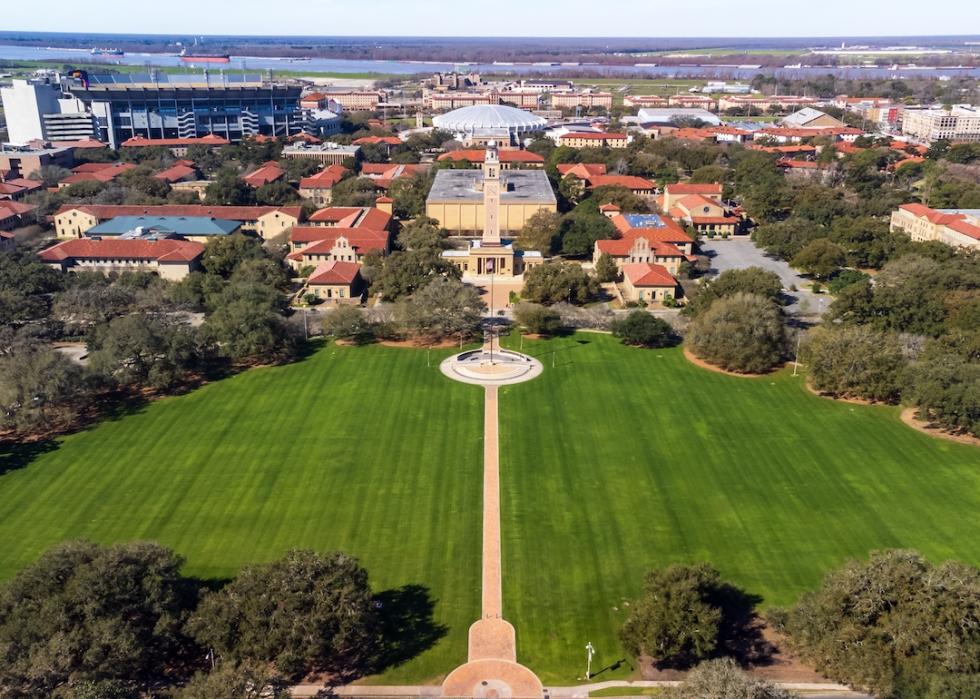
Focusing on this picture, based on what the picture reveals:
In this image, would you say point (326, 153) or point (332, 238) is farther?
point (326, 153)

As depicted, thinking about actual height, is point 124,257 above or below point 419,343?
above

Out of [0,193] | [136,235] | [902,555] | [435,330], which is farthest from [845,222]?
[0,193]

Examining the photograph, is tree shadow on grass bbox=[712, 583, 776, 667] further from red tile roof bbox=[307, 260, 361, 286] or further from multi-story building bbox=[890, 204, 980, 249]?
multi-story building bbox=[890, 204, 980, 249]

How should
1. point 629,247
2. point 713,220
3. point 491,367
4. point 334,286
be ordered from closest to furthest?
point 491,367 → point 334,286 → point 629,247 → point 713,220

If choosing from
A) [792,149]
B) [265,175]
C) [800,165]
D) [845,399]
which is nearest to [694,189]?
[800,165]

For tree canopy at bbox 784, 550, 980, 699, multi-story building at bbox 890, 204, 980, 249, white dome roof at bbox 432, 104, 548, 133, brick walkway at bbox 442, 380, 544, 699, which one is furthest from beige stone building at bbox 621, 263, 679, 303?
white dome roof at bbox 432, 104, 548, 133

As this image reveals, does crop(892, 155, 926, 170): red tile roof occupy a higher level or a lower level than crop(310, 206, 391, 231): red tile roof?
higher

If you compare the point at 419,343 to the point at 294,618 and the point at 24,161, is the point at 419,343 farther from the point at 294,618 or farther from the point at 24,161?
the point at 24,161
